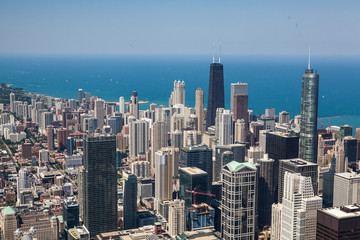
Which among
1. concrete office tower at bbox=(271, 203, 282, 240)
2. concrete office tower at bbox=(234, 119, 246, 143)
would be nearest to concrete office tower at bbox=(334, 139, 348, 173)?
concrete office tower at bbox=(234, 119, 246, 143)

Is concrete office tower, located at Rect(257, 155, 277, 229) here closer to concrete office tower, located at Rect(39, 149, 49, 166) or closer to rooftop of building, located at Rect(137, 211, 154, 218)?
rooftop of building, located at Rect(137, 211, 154, 218)

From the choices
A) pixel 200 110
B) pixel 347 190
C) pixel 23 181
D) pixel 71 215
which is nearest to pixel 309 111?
pixel 347 190

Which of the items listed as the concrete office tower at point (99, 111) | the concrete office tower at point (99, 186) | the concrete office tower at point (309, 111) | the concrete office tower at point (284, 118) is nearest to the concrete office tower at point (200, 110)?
the concrete office tower at point (284, 118)

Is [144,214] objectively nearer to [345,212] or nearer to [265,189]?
[265,189]

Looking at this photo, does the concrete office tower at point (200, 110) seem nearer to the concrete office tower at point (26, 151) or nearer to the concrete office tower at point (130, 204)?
the concrete office tower at point (26, 151)

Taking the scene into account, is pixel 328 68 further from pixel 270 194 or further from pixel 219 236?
pixel 219 236

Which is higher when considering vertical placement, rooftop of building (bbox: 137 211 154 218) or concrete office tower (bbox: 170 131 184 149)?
concrete office tower (bbox: 170 131 184 149)
